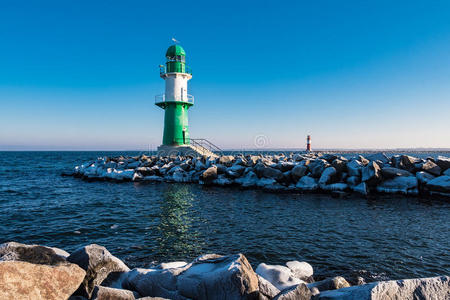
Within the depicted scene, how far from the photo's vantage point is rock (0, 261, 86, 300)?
304cm

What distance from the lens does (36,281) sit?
10.8 feet

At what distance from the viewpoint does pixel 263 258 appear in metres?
7.06

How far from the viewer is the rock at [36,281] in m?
3.04

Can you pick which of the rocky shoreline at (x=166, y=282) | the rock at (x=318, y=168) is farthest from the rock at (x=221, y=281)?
the rock at (x=318, y=168)

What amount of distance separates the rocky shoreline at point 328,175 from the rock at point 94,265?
1316 centimetres

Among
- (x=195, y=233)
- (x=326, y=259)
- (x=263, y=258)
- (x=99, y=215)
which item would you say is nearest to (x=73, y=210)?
(x=99, y=215)

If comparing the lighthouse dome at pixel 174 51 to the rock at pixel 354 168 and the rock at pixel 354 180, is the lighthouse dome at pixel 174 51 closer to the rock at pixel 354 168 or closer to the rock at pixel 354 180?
the rock at pixel 354 168

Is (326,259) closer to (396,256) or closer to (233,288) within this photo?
(396,256)

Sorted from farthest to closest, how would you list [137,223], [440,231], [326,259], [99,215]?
1. [99,215]
2. [137,223]
3. [440,231]
4. [326,259]

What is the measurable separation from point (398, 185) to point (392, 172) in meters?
0.85

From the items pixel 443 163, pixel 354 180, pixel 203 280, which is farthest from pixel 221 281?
pixel 443 163

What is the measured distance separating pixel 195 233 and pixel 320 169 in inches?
438

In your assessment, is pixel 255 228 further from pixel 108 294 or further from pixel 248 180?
pixel 248 180

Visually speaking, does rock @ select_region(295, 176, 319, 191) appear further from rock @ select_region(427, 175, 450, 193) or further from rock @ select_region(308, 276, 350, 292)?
rock @ select_region(308, 276, 350, 292)
